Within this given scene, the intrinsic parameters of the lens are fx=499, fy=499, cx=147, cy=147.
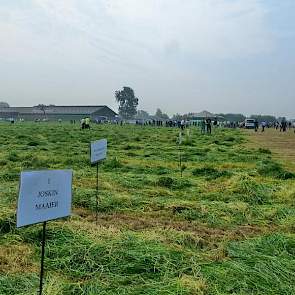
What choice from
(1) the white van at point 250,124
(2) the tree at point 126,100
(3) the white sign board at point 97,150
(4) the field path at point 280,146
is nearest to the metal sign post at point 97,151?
(3) the white sign board at point 97,150

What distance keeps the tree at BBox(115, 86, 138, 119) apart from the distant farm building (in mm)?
12581

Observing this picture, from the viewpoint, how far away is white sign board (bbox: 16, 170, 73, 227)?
440 cm

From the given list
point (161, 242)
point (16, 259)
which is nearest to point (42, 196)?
point (16, 259)

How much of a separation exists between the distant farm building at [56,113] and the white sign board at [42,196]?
461 feet

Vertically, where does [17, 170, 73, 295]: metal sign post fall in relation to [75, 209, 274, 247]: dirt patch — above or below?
above

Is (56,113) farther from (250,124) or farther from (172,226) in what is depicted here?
(172,226)

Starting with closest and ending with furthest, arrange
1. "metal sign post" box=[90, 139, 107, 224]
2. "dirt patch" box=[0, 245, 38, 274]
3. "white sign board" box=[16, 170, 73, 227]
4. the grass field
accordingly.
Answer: "white sign board" box=[16, 170, 73, 227] → the grass field → "dirt patch" box=[0, 245, 38, 274] → "metal sign post" box=[90, 139, 107, 224]

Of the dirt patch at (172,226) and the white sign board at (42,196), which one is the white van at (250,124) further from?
the white sign board at (42,196)

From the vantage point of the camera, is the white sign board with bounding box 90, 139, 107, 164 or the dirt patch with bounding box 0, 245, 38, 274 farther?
the white sign board with bounding box 90, 139, 107, 164

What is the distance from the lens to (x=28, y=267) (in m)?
5.87

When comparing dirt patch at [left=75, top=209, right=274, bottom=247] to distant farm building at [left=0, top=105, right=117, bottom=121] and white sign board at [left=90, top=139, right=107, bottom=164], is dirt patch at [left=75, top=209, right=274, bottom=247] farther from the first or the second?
distant farm building at [left=0, top=105, right=117, bottom=121]

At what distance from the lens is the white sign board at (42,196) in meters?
4.40

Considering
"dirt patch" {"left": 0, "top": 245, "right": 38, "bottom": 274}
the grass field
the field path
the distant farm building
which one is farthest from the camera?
the distant farm building

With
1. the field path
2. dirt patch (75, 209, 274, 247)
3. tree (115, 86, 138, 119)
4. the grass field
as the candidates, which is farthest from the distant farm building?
dirt patch (75, 209, 274, 247)
